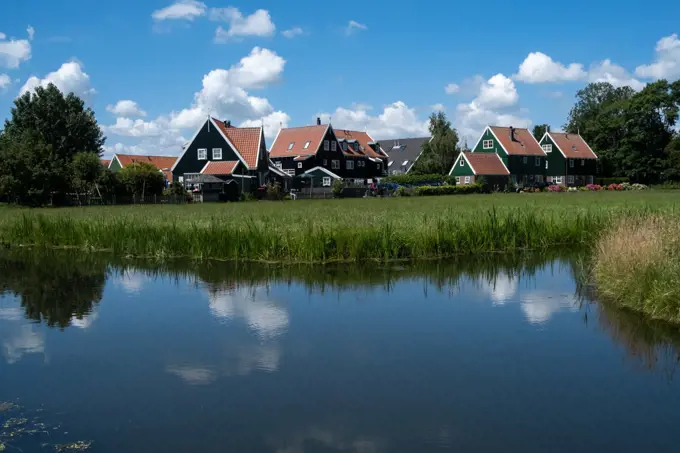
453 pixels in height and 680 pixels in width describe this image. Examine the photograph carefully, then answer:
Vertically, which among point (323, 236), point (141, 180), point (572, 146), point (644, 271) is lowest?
point (644, 271)

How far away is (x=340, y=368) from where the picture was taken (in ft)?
29.1

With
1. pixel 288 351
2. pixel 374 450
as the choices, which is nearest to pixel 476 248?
pixel 288 351

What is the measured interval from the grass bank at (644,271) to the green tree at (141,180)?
43.1 meters

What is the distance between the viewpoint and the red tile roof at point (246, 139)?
61.5 metres

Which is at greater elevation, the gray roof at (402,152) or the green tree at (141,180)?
the gray roof at (402,152)

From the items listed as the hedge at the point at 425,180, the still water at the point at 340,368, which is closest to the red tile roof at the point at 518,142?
the hedge at the point at 425,180

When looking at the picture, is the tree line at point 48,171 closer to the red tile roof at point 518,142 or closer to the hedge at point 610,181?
the red tile roof at point 518,142

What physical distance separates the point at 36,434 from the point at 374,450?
11.9 ft

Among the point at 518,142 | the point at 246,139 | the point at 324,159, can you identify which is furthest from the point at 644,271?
the point at 518,142

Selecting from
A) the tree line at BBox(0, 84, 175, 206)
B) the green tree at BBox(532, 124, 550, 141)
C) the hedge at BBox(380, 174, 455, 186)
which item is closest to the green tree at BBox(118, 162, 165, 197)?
the tree line at BBox(0, 84, 175, 206)

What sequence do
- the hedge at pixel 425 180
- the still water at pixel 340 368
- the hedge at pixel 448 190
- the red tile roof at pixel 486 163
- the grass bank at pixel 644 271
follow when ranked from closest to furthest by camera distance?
1. the still water at pixel 340 368
2. the grass bank at pixel 644 271
3. the hedge at pixel 448 190
4. the hedge at pixel 425 180
5. the red tile roof at pixel 486 163

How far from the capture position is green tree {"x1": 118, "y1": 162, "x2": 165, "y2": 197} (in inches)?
2035

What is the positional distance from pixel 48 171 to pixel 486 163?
51227 millimetres

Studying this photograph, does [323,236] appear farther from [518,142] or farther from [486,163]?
[518,142]
